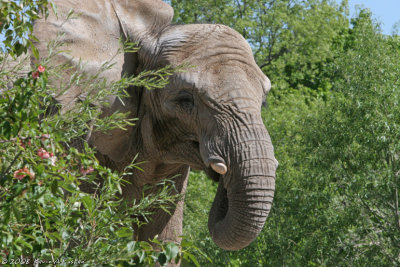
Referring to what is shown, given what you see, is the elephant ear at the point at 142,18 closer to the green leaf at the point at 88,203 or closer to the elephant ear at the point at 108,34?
the elephant ear at the point at 108,34

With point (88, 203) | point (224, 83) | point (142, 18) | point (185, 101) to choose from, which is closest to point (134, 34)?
point (142, 18)

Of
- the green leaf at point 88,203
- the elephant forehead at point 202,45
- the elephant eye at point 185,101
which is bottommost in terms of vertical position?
the green leaf at point 88,203

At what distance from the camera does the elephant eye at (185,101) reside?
4.69 m

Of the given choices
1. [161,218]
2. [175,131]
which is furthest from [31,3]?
[161,218]

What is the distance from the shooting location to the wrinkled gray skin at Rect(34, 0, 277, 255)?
4.30m

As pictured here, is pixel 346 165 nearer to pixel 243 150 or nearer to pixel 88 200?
pixel 243 150

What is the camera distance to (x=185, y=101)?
4738 millimetres

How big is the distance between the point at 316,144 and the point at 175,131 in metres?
3.69

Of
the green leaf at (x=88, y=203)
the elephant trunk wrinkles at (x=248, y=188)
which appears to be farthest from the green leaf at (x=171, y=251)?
the elephant trunk wrinkles at (x=248, y=188)

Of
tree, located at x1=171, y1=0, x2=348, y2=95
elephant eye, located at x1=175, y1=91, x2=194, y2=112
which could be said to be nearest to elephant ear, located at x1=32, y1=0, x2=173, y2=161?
elephant eye, located at x1=175, y1=91, x2=194, y2=112

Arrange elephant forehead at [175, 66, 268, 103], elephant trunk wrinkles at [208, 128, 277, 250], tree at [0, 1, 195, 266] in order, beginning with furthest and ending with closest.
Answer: elephant forehead at [175, 66, 268, 103]
elephant trunk wrinkles at [208, 128, 277, 250]
tree at [0, 1, 195, 266]

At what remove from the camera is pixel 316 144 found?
8336 millimetres

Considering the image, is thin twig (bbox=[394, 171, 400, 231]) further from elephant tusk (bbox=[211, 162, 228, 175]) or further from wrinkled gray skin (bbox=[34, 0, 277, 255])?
elephant tusk (bbox=[211, 162, 228, 175])

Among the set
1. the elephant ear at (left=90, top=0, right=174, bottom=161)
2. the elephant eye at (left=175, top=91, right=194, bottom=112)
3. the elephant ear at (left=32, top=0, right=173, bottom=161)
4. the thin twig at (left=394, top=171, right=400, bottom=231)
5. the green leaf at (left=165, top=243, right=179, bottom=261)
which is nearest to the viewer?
the green leaf at (left=165, top=243, right=179, bottom=261)
